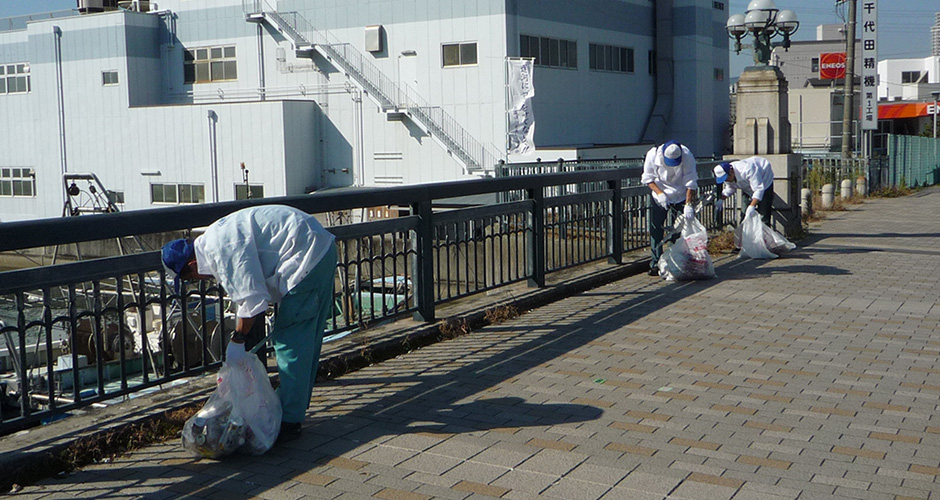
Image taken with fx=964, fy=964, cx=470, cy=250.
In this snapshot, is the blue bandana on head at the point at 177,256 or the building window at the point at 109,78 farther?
the building window at the point at 109,78

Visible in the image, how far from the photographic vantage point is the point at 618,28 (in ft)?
135

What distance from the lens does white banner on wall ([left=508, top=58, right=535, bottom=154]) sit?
3319cm

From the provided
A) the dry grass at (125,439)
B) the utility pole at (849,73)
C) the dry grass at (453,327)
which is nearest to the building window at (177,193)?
the utility pole at (849,73)

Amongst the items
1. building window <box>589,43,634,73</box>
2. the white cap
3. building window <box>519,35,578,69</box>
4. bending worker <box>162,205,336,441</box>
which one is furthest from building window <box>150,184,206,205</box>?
bending worker <box>162,205,336,441</box>

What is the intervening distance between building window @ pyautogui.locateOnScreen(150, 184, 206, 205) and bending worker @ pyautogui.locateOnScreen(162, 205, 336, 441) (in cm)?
3573

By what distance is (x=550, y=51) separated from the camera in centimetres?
3709

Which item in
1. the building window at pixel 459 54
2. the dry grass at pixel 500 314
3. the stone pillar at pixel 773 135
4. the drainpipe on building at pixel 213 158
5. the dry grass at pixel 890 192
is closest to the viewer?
the dry grass at pixel 500 314

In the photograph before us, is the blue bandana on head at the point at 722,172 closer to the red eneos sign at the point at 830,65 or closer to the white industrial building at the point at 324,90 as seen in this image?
the white industrial building at the point at 324,90

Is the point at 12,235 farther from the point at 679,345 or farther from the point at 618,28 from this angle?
the point at 618,28

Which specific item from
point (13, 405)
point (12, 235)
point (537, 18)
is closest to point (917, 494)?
point (12, 235)

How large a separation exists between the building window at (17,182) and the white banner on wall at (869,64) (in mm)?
34880

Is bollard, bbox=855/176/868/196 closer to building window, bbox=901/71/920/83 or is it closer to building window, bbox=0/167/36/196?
building window, bbox=0/167/36/196

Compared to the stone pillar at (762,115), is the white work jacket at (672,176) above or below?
below

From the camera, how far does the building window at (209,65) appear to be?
4125 cm
